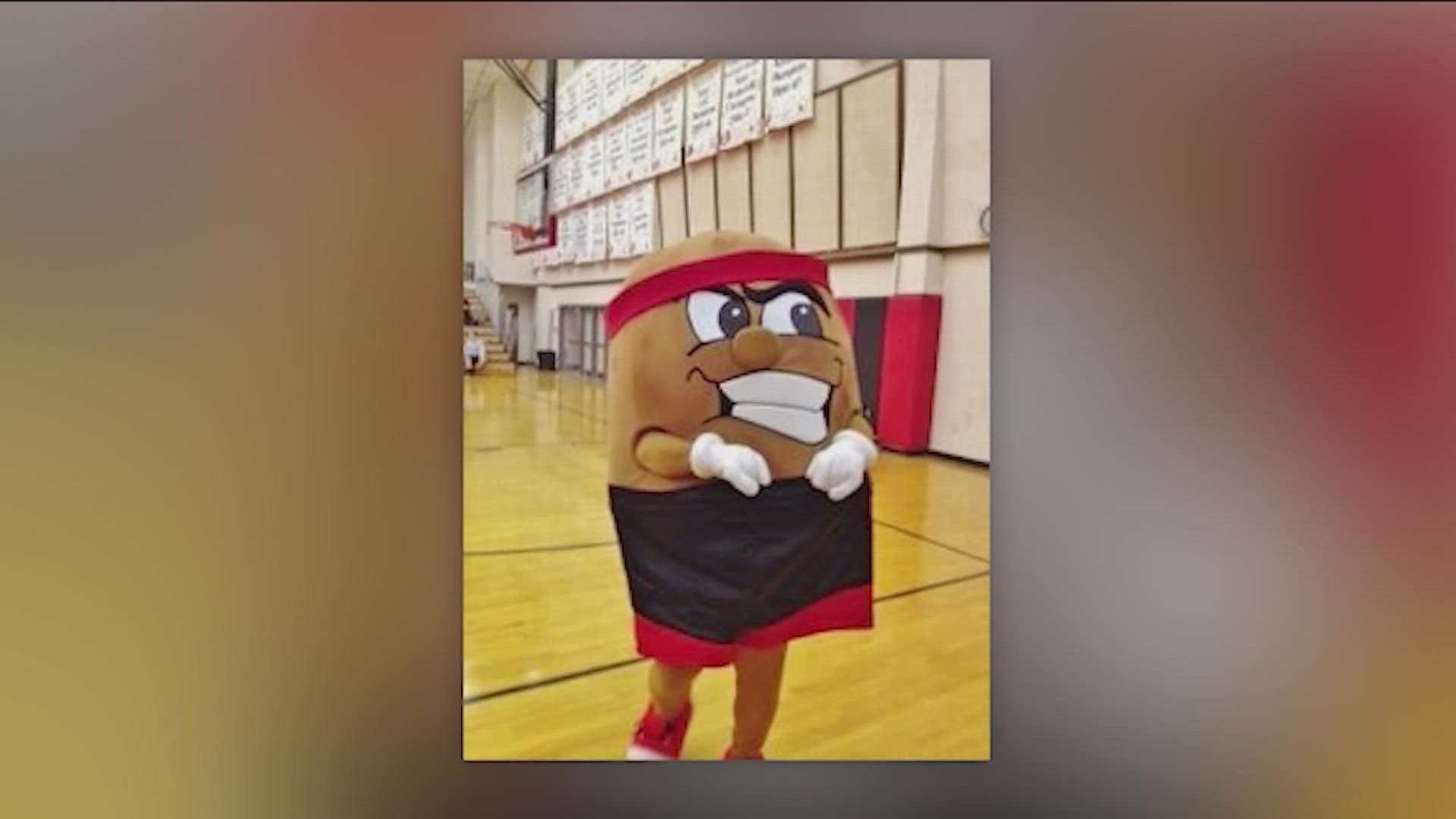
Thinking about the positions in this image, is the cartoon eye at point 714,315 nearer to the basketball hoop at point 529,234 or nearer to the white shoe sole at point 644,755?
the basketball hoop at point 529,234

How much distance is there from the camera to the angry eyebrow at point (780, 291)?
121 cm

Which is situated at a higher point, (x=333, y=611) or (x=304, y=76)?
(x=304, y=76)

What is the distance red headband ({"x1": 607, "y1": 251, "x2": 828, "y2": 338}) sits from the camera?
3.95ft

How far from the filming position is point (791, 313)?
1.21 m

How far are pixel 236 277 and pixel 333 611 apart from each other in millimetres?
456

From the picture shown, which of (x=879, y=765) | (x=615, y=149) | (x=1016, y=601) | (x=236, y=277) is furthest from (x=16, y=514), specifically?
(x=1016, y=601)

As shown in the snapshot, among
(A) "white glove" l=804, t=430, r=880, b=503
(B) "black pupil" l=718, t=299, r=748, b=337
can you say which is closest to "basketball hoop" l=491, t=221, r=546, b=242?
(B) "black pupil" l=718, t=299, r=748, b=337

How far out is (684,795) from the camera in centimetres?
122

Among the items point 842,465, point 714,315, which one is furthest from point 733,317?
point 842,465

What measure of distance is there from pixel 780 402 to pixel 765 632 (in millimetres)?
301

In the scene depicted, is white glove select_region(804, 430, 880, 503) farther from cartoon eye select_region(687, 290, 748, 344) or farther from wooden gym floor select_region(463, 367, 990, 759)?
cartoon eye select_region(687, 290, 748, 344)

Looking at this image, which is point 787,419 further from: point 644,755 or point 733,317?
point 644,755

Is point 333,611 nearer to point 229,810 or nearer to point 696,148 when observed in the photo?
point 229,810

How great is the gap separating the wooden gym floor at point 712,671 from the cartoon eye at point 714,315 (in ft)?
0.74
